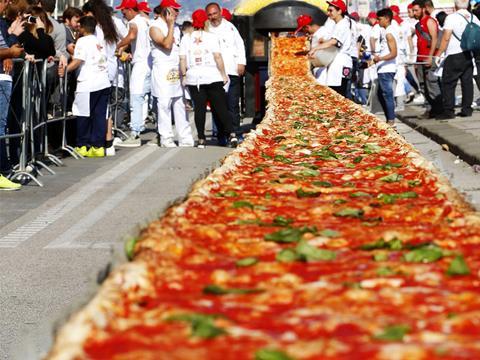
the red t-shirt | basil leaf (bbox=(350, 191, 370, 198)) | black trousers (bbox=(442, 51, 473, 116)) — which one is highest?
basil leaf (bbox=(350, 191, 370, 198))

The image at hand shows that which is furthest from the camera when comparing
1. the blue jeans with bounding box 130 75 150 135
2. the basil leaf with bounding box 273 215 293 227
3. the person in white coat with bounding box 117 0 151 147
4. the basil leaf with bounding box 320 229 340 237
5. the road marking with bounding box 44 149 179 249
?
the person in white coat with bounding box 117 0 151 147

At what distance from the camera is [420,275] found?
3.87 m

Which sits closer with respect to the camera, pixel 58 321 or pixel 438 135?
pixel 58 321

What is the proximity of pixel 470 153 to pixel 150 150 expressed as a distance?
515 cm

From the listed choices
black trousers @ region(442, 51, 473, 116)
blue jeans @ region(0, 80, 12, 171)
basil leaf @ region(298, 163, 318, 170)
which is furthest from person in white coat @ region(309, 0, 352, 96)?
basil leaf @ region(298, 163, 318, 170)

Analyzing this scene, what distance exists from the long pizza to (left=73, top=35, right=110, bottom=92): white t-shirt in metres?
10.8

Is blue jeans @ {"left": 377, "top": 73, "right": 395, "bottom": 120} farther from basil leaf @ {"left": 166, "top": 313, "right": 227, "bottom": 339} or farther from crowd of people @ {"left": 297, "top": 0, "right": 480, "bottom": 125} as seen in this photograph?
basil leaf @ {"left": 166, "top": 313, "right": 227, "bottom": 339}

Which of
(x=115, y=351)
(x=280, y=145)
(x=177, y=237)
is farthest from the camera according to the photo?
(x=280, y=145)

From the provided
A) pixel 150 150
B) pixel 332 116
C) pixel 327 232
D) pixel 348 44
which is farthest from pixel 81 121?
pixel 327 232

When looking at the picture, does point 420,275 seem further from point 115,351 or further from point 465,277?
point 115,351

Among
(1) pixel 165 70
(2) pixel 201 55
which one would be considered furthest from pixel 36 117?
(1) pixel 165 70

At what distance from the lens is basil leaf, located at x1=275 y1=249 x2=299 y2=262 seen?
13.5 feet

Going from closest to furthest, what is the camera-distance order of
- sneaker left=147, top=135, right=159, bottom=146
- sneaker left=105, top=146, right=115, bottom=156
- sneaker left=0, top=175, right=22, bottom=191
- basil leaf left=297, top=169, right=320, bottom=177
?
basil leaf left=297, top=169, right=320, bottom=177, sneaker left=0, top=175, right=22, bottom=191, sneaker left=105, top=146, right=115, bottom=156, sneaker left=147, top=135, right=159, bottom=146

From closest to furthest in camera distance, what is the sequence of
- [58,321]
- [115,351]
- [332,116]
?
[115,351]
[58,321]
[332,116]
